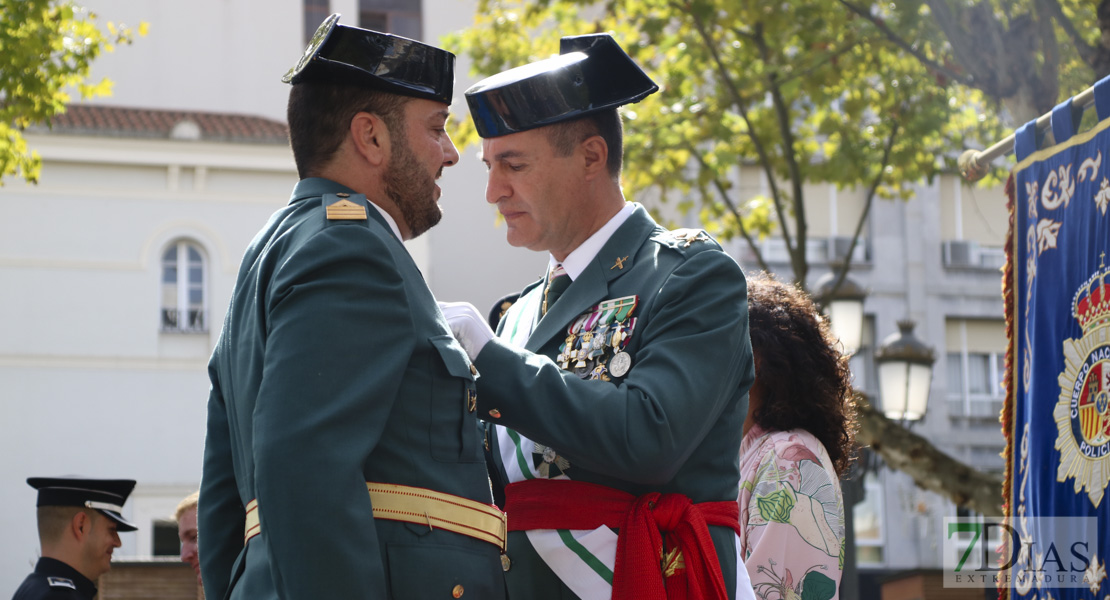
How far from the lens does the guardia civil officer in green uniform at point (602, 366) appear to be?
9.25ft

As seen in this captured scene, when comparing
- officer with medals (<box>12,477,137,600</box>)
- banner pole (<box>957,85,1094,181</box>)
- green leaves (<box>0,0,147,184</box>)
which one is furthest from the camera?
green leaves (<box>0,0,147,184</box>)

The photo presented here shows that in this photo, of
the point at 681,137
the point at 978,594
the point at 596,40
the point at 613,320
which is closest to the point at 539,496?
the point at 613,320

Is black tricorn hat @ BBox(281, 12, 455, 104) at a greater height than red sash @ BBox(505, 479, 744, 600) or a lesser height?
greater

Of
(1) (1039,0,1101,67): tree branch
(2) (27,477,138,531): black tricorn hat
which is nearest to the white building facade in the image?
(1) (1039,0,1101,67): tree branch

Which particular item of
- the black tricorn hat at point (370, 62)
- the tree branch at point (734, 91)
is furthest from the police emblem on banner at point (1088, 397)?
the tree branch at point (734, 91)

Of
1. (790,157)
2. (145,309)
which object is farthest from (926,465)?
(145,309)

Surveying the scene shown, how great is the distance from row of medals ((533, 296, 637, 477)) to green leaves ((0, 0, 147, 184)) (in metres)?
6.43

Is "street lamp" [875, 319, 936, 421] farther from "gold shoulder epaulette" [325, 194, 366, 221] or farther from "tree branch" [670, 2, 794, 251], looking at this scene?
"gold shoulder epaulette" [325, 194, 366, 221]

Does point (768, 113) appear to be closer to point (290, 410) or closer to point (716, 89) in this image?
point (716, 89)

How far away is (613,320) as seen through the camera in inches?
124

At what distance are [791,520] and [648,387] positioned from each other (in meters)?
1.09

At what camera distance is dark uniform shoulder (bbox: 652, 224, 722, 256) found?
3182 millimetres

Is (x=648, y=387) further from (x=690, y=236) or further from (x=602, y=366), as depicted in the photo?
(x=690, y=236)

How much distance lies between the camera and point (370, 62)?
2.76 m
